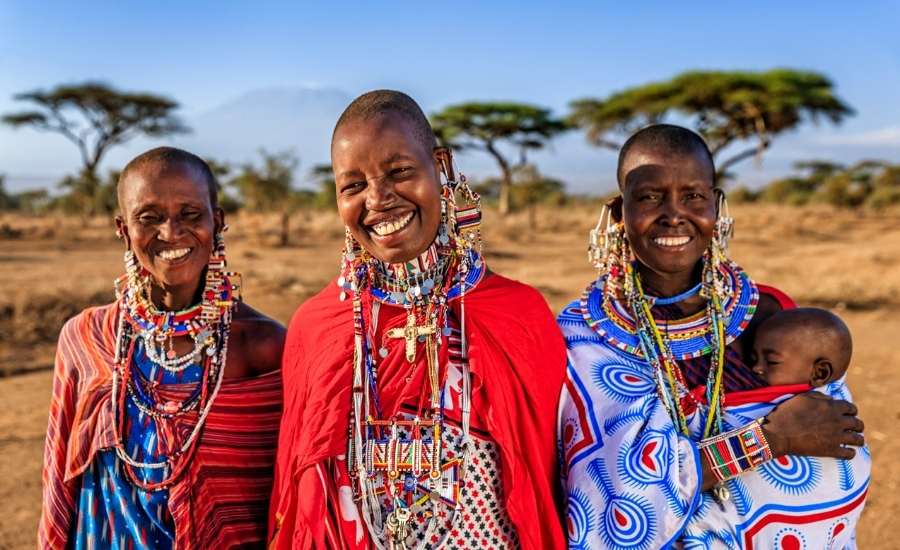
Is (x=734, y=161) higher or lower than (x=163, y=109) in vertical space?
lower

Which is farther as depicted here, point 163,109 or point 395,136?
point 163,109

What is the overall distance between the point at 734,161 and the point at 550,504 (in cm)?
1939

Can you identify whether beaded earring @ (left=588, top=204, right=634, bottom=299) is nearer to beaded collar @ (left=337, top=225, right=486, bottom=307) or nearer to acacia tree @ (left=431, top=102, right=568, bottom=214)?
beaded collar @ (left=337, top=225, right=486, bottom=307)

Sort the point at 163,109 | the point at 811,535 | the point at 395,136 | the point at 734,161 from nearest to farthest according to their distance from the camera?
the point at 395,136 < the point at 811,535 < the point at 734,161 < the point at 163,109

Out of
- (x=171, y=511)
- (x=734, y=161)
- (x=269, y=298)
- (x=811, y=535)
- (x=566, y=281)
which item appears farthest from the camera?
(x=734, y=161)

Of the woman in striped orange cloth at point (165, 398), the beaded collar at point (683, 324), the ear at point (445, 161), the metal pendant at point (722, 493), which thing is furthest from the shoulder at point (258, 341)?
the metal pendant at point (722, 493)

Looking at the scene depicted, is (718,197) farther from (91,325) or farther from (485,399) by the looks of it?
(91,325)

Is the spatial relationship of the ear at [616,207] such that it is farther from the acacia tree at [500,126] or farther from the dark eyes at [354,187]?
the acacia tree at [500,126]

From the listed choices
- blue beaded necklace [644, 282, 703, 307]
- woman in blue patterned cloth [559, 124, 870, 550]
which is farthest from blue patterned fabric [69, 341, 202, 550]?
blue beaded necklace [644, 282, 703, 307]

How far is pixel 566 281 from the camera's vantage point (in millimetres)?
12344

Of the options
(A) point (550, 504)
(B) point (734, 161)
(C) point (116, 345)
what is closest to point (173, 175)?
(C) point (116, 345)

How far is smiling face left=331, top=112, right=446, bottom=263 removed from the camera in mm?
1879

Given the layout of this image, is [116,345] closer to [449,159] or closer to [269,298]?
[449,159]

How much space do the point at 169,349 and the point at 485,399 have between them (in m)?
1.07
